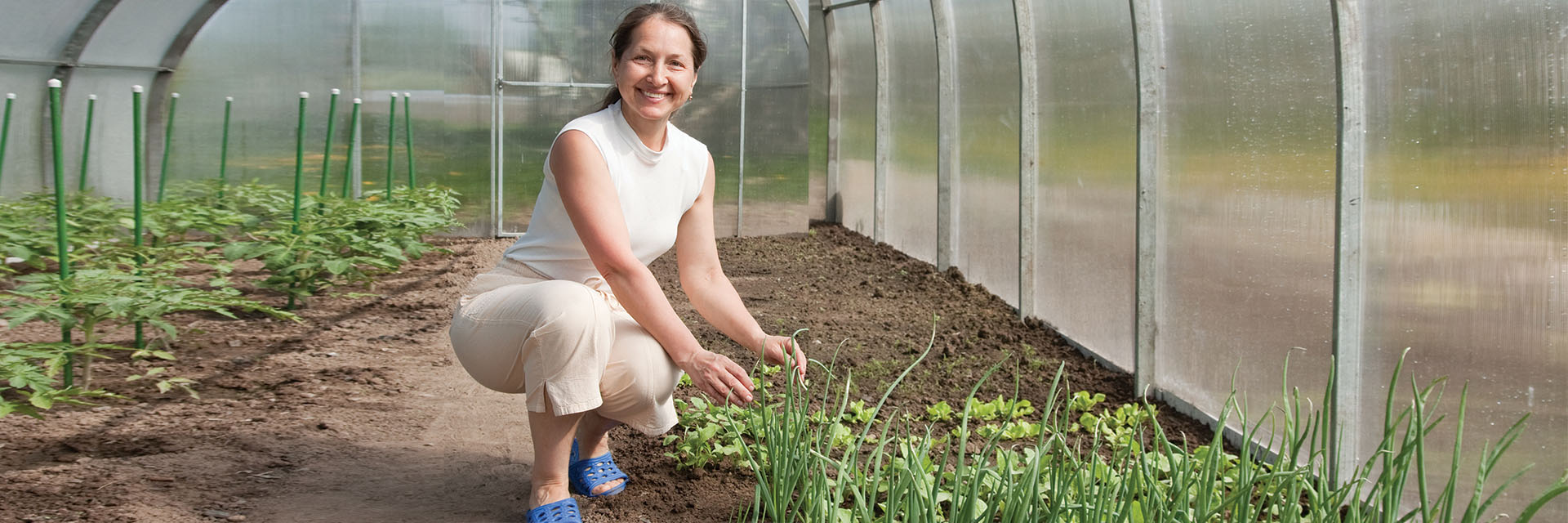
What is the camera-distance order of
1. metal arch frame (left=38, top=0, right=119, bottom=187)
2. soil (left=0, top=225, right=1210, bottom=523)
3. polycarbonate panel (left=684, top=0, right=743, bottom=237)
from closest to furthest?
soil (left=0, top=225, right=1210, bottom=523) → metal arch frame (left=38, top=0, right=119, bottom=187) → polycarbonate panel (left=684, top=0, right=743, bottom=237)

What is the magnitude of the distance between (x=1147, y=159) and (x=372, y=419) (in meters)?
2.52

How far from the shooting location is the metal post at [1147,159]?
13.1 feet

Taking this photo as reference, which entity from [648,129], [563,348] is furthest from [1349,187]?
[563,348]

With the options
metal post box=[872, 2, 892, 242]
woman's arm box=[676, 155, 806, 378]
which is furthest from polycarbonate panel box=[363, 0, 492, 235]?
woman's arm box=[676, 155, 806, 378]

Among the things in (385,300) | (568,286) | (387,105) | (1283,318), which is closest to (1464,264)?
(1283,318)

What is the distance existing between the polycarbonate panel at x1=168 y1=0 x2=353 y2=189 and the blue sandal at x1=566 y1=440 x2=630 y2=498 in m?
6.41

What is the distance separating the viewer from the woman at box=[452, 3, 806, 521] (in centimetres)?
224

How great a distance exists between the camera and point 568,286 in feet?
7.46

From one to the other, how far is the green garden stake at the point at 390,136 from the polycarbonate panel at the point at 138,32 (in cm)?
140

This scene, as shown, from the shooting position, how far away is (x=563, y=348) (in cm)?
223

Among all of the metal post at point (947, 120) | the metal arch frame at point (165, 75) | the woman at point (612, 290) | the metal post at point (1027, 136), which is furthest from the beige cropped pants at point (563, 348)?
the metal arch frame at point (165, 75)

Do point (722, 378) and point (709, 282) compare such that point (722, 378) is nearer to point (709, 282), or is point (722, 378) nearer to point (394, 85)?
point (709, 282)

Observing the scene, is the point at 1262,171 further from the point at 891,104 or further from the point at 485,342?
the point at 891,104

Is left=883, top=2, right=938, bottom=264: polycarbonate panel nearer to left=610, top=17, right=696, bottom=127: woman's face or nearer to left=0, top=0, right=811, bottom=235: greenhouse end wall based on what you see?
left=0, top=0, right=811, bottom=235: greenhouse end wall
